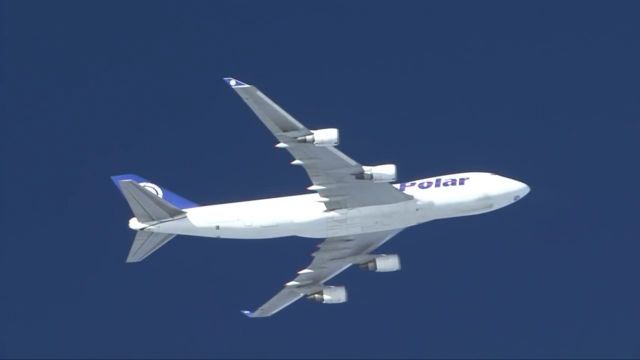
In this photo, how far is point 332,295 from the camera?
105m

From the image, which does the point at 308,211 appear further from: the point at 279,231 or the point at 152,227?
the point at 152,227

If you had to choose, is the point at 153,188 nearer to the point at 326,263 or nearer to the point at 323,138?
the point at 326,263

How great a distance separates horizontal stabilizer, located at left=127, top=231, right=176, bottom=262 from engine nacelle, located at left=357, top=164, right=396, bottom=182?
14.0 m

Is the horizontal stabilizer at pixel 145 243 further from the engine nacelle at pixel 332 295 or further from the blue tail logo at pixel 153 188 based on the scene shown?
the engine nacelle at pixel 332 295

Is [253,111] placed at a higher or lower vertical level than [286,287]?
higher

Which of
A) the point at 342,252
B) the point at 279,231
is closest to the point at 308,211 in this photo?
the point at 279,231

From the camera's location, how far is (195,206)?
99562 millimetres

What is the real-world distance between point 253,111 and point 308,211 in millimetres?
11298

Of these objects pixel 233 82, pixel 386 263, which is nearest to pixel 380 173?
pixel 386 263

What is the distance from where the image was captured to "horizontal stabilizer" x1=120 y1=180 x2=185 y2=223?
95875 mm

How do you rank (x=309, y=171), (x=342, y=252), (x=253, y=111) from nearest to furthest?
(x=253, y=111)
(x=309, y=171)
(x=342, y=252)

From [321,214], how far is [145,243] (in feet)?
39.5

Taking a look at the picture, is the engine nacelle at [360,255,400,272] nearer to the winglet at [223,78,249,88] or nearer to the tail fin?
the tail fin

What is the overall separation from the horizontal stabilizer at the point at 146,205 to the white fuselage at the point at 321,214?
1.69 ft
